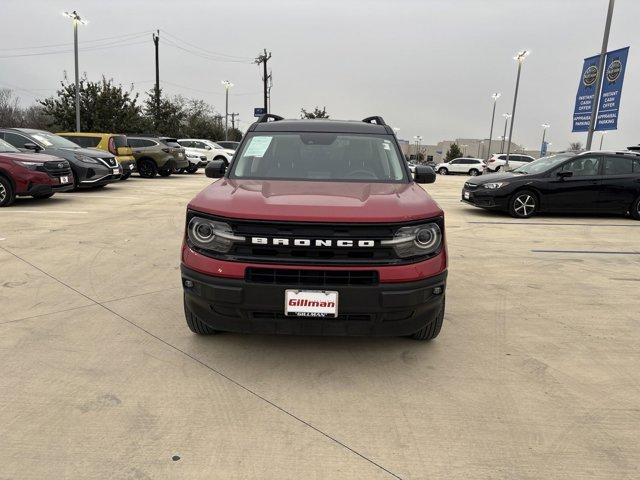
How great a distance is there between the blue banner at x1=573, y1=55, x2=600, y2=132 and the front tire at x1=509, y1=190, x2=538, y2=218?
1092cm

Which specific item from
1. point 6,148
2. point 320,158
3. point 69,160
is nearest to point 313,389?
point 320,158

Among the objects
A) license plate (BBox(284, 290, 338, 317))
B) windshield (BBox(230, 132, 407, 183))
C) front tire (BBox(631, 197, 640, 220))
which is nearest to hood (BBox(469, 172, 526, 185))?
front tire (BBox(631, 197, 640, 220))

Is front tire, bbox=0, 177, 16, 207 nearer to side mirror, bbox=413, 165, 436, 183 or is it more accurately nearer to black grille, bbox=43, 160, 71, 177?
black grille, bbox=43, 160, 71, 177

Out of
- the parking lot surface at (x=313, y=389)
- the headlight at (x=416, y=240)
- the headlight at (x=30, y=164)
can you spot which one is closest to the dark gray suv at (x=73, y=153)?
the headlight at (x=30, y=164)

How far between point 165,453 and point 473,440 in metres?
1.60

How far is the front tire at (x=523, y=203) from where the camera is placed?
10.3 m

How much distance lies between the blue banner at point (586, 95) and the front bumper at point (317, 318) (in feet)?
62.8

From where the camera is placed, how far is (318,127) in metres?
4.55

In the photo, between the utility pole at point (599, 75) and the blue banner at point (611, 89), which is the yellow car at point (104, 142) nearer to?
the utility pole at point (599, 75)

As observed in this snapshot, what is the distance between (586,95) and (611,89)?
56.2 inches

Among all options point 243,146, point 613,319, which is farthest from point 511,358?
point 243,146

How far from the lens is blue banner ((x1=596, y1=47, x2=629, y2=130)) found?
17047mm

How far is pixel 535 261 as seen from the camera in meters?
6.45

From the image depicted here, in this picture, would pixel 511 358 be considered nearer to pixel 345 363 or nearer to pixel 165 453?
pixel 345 363
